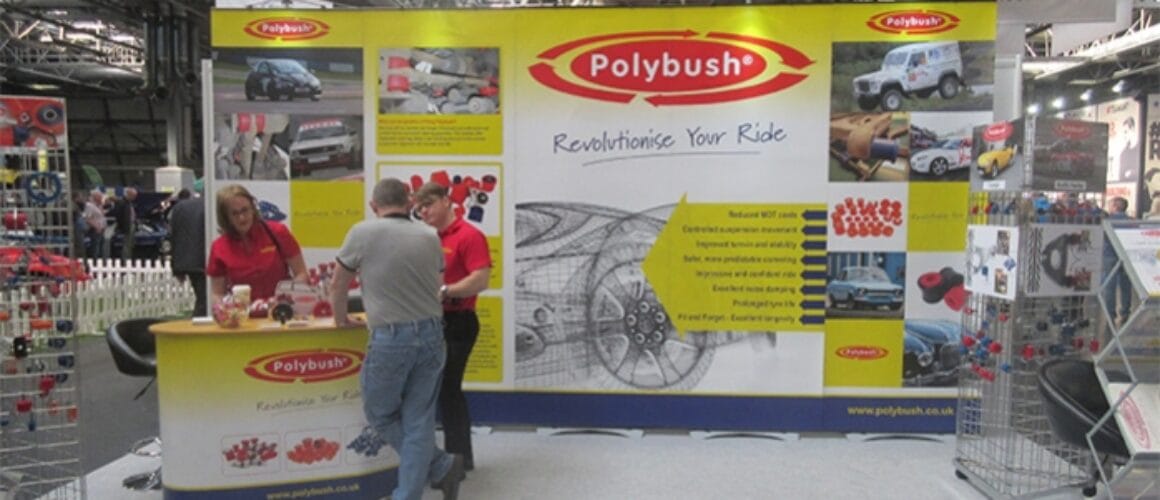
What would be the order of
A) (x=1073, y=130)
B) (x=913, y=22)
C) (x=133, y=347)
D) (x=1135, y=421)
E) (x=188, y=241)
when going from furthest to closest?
(x=188, y=241)
(x=913, y=22)
(x=133, y=347)
(x=1073, y=130)
(x=1135, y=421)

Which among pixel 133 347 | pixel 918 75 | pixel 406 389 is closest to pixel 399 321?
pixel 406 389

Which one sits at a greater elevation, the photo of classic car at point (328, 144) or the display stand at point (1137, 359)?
Answer: the photo of classic car at point (328, 144)

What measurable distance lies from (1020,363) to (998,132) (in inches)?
42.3

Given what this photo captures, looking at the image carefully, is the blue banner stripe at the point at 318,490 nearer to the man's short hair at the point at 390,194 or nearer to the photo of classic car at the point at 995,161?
the man's short hair at the point at 390,194

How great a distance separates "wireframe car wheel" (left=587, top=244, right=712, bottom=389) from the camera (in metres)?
4.52

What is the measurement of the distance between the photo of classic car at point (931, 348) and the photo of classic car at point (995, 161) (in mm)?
1129

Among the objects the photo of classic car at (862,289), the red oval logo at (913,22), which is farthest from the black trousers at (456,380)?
the red oval logo at (913,22)

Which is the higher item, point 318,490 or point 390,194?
point 390,194

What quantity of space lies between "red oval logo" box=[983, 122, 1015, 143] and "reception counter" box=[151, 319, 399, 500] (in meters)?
2.97

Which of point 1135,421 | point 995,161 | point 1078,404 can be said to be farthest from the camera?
point 995,161

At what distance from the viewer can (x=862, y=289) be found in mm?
4480

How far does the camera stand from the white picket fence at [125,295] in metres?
7.62

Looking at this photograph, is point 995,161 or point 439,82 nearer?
point 995,161

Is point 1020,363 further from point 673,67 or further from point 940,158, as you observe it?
point 673,67
